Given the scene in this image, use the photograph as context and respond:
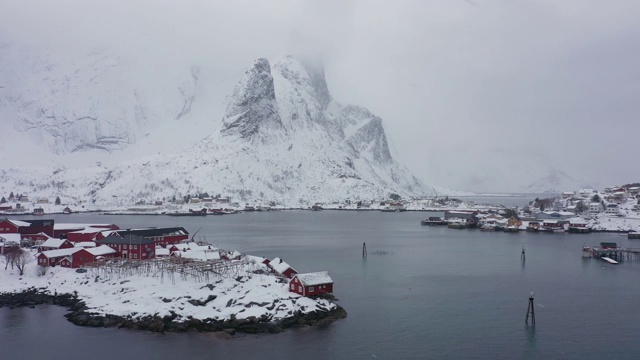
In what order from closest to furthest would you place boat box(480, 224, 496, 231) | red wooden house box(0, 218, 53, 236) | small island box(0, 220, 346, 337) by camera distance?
small island box(0, 220, 346, 337) < red wooden house box(0, 218, 53, 236) < boat box(480, 224, 496, 231)

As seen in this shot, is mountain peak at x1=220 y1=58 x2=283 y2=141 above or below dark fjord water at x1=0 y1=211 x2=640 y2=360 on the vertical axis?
above

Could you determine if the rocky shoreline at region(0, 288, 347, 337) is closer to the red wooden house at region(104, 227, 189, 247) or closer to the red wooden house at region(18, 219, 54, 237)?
the red wooden house at region(104, 227, 189, 247)

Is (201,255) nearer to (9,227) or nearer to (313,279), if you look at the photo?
(313,279)

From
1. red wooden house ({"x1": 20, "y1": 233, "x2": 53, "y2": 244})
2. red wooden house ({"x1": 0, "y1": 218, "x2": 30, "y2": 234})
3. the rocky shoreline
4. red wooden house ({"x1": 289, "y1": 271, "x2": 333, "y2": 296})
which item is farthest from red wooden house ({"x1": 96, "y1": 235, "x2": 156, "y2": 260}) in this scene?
red wooden house ({"x1": 0, "y1": 218, "x2": 30, "y2": 234})

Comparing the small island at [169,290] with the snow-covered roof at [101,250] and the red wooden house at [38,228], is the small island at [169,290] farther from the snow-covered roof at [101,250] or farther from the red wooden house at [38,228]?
the red wooden house at [38,228]

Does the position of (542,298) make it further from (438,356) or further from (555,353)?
(438,356)

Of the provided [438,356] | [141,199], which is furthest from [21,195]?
[438,356]

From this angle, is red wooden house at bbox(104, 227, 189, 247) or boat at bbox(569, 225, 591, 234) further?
boat at bbox(569, 225, 591, 234)
